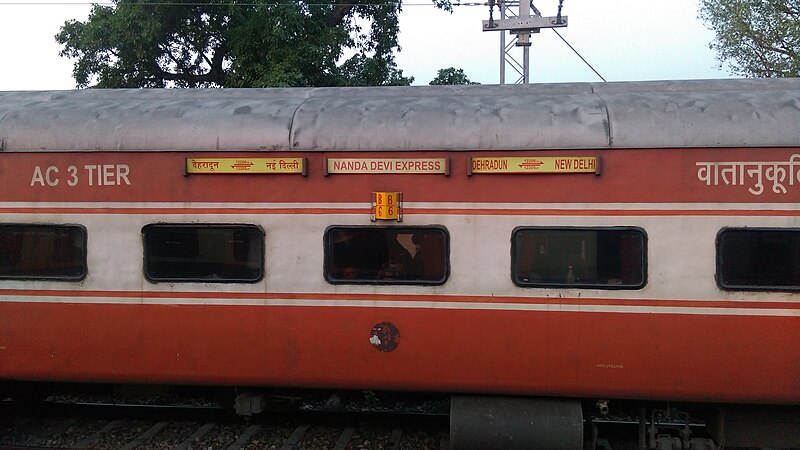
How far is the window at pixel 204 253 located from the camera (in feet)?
18.6

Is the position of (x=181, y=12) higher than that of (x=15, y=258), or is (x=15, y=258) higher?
(x=181, y=12)

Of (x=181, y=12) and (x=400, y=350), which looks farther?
(x=181, y=12)

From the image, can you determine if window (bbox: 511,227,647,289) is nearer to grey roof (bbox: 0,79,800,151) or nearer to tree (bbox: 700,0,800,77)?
grey roof (bbox: 0,79,800,151)

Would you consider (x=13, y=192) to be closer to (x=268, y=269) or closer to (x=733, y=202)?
(x=268, y=269)

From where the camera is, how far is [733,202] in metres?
5.17

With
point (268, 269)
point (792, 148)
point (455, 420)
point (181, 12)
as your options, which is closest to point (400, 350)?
point (455, 420)

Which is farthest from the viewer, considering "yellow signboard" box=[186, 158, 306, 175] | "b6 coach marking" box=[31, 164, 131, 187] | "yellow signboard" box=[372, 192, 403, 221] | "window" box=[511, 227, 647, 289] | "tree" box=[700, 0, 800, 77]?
"tree" box=[700, 0, 800, 77]

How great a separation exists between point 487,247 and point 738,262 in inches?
73.0

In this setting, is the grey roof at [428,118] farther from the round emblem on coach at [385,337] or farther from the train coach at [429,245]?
the round emblem on coach at [385,337]

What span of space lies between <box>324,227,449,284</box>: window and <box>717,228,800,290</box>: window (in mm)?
2081

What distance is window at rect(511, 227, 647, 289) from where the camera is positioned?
17.3 ft

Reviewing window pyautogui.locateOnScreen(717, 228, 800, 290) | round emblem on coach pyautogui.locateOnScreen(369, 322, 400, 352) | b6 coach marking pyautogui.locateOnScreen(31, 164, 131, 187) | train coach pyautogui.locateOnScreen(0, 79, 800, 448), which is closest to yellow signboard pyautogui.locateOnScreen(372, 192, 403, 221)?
train coach pyautogui.locateOnScreen(0, 79, 800, 448)

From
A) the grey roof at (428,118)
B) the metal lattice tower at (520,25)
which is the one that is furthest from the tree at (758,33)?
the grey roof at (428,118)

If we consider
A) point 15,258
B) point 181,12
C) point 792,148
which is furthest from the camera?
point 181,12
